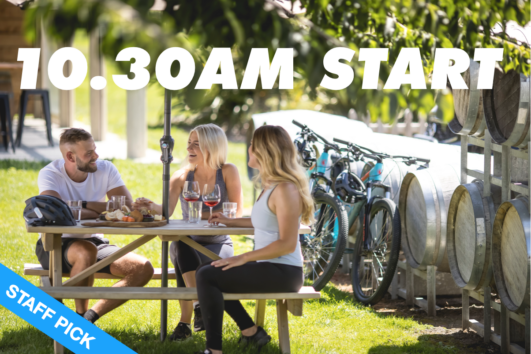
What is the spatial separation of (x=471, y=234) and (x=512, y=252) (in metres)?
0.49

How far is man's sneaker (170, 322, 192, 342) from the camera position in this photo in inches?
167

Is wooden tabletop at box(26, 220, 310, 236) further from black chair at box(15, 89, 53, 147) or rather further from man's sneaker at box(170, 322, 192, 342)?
black chair at box(15, 89, 53, 147)

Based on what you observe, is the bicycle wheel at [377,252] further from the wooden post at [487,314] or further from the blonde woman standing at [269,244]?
the blonde woman standing at [269,244]

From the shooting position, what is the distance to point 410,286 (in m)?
5.36

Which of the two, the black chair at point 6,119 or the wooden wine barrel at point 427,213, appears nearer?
the wooden wine barrel at point 427,213

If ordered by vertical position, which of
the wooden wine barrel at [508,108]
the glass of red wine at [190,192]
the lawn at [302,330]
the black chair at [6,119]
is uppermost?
the black chair at [6,119]

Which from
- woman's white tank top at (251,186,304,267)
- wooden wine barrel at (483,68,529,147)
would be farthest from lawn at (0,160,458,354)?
wooden wine barrel at (483,68,529,147)

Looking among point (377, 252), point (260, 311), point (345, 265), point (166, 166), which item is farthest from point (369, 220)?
point (166, 166)

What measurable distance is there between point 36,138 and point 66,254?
29.6 feet

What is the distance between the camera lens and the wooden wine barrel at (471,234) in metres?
4.15

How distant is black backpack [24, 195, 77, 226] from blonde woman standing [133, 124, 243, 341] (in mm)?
665

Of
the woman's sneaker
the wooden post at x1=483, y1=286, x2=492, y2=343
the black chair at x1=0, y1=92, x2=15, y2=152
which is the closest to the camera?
the woman's sneaker

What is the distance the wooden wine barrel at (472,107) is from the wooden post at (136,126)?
7843 millimetres

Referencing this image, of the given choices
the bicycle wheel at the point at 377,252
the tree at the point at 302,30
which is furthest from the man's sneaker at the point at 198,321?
the tree at the point at 302,30
